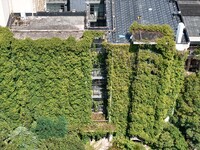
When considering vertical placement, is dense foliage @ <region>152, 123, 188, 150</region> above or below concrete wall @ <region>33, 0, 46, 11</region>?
below

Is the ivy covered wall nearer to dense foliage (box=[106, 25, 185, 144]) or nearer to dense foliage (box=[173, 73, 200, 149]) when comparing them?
dense foliage (box=[106, 25, 185, 144])

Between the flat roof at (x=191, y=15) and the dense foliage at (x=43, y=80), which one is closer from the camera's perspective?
the dense foliage at (x=43, y=80)

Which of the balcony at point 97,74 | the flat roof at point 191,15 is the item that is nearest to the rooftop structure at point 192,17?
the flat roof at point 191,15

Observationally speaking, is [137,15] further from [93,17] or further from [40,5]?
[40,5]

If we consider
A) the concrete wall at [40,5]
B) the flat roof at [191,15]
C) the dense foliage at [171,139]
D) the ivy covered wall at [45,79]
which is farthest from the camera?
the concrete wall at [40,5]

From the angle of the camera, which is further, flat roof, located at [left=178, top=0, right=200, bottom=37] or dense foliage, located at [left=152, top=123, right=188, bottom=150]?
flat roof, located at [left=178, top=0, right=200, bottom=37]

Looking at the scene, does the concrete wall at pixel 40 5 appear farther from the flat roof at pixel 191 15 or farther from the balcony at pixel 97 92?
the flat roof at pixel 191 15

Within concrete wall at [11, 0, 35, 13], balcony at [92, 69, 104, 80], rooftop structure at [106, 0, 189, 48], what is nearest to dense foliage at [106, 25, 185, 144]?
balcony at [92, 69, 104, 80]
